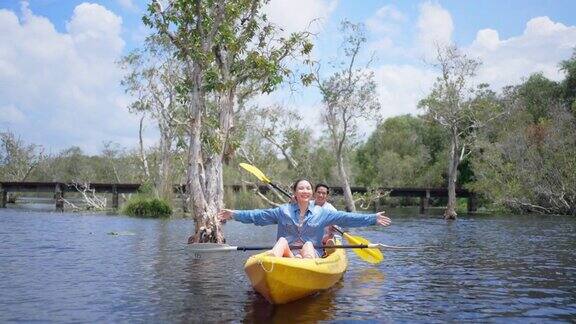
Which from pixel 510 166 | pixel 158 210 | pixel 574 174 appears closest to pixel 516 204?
pixel 510 166

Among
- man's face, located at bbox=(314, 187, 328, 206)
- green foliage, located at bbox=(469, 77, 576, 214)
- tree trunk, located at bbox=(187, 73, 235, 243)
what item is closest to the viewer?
man's face, located at bbox=(314, 187, 328, 206)

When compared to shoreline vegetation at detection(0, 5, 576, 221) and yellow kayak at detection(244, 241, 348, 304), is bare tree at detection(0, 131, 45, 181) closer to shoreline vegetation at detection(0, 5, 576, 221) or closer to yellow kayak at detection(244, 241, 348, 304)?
shoreline vegetation at detection(0, 5, 576, 221)

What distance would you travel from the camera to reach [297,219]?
31.5 feet

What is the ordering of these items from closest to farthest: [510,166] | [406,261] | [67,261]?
[67,261] → [406,261] → [510,166]

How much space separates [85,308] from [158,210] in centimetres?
2771

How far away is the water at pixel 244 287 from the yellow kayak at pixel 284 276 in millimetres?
223

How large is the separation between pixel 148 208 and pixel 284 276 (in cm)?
2892

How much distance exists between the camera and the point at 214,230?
1653 cm

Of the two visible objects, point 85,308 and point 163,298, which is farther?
point 163,298

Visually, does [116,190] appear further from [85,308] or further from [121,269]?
[85,308]

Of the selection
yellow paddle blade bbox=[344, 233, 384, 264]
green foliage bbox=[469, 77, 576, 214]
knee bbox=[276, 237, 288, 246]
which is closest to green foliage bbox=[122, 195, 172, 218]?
yellow paddle blade bbox=[344, 233, 384, 264]

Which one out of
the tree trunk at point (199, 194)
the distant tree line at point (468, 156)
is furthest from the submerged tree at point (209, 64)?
the distant tree line at point (468, 156)

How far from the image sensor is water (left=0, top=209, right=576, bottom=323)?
8.08 metres

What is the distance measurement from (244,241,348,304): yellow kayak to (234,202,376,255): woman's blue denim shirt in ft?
2.31
